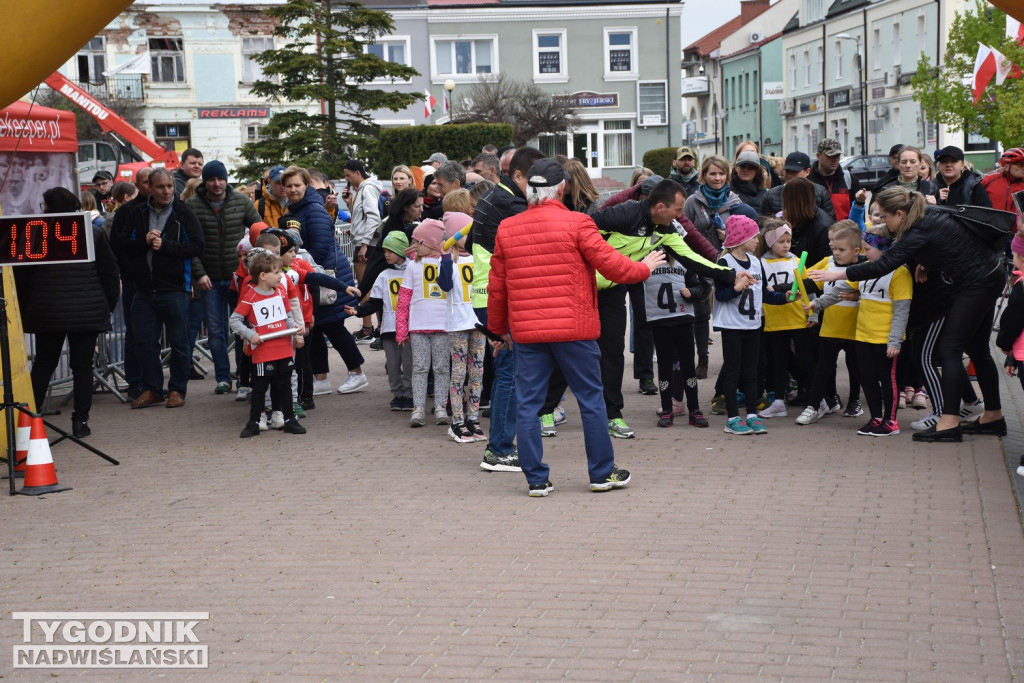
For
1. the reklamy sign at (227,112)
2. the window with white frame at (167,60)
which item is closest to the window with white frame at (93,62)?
the window with white frame at (167,60)

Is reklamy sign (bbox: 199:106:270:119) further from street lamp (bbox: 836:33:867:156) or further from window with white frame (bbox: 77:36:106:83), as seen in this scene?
street lamp (bbox: 836:33:867:156)

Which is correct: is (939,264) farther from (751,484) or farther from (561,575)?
(561,575)

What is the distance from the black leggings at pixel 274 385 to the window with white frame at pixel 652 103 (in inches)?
2160

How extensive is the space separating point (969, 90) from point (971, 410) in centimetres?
2928

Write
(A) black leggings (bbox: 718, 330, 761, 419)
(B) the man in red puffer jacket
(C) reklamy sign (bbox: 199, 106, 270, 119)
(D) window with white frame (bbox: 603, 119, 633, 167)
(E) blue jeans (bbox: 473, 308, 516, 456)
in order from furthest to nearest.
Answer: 1. (D) window with white frame (bbox: 603, 119, 633, 167)
2. (C) reklamy sign (bbox: 199, 106, 270, 119)
3. (A) black leggings (bbox: 718, 330, 761, 419)
4. (E) blue jeans (bbox: 473, 308, 516, 456)
5. (B) the man in red puffer jacket

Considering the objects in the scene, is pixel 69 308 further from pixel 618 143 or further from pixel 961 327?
pixel 618 143

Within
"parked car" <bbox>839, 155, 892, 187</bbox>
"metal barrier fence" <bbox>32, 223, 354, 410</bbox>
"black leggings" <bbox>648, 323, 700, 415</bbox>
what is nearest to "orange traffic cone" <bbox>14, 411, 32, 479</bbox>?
"metal barrier fence" <bbox>32, 223, 354, 410</bbox>

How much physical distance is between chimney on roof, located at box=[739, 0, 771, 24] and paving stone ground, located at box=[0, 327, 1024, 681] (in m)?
92.5

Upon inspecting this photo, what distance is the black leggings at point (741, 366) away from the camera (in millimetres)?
9883

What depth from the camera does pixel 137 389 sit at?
12695 mm

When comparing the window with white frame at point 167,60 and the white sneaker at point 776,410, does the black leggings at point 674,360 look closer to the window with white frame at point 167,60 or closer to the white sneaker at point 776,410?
the white sneaker at point 776,410

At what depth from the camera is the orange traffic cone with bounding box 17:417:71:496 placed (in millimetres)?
8578

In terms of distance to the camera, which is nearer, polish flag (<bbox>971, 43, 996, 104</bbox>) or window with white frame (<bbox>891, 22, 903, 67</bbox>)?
polish flag (<bbox>971, 43, 996, 104</bbox>)

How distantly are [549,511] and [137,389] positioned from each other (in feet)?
21.5
